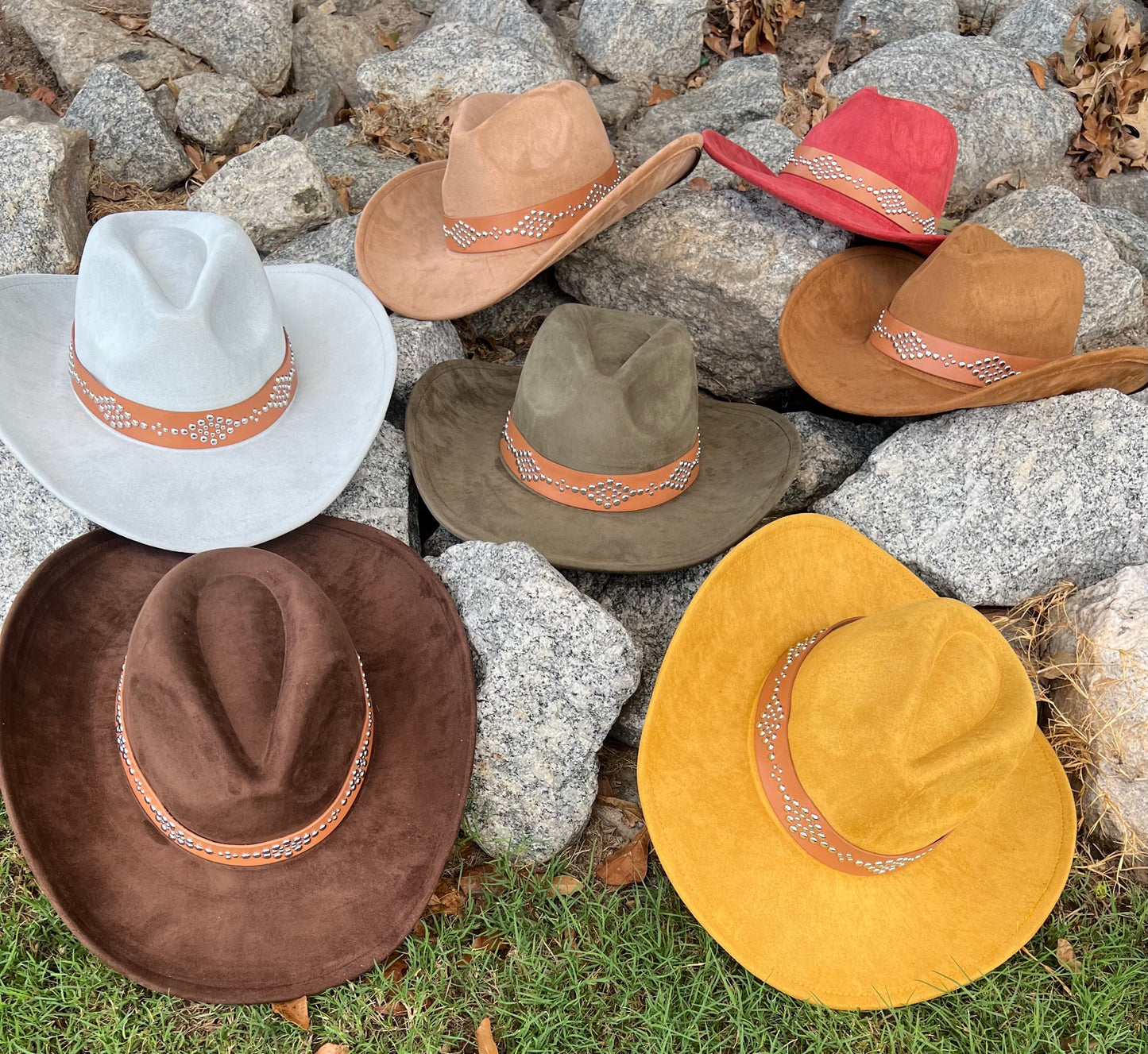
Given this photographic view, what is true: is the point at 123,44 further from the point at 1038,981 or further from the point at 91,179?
the point at 1038,981

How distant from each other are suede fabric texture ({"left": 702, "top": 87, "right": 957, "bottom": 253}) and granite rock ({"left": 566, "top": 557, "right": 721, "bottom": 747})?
130 centimetres

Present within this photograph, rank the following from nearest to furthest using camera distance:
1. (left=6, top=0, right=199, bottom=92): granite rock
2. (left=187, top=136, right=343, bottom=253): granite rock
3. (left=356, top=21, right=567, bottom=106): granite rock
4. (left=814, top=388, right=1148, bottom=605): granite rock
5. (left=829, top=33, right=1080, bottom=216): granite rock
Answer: (left=814, top=388, right=1148, bottom=605): granite rock < (left=187, top=136, right=343, bottom=253): granite rock < (left=829, top=33, right=1080, bottom=216): granite rock < (left=356, top=21, right=567, bottom=106): granite rock < (left=6, top=0, right=199, bottom=92): granite rock

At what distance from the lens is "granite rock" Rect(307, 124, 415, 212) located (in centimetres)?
465

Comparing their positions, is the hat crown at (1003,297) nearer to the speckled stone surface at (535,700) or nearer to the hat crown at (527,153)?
the hat crown at (527,153)

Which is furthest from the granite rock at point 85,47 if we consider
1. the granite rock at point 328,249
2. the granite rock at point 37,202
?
the granite rock at point 328,249

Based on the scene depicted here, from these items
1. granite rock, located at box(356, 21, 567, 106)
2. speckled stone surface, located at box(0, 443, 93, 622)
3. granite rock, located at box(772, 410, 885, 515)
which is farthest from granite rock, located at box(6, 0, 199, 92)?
granite rock, located at box(772, 410, 885, 515)

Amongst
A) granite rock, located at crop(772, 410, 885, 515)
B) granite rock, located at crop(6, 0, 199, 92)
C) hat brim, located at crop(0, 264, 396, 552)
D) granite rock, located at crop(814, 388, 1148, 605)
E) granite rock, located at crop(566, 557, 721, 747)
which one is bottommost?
granite rock, located at crop(566, 557, 721, 747)

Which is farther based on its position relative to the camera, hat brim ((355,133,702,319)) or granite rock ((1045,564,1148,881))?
hat brim ((355,133,702,319))

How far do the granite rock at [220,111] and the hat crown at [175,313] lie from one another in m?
2.45

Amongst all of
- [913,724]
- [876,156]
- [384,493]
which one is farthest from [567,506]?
[876,156]

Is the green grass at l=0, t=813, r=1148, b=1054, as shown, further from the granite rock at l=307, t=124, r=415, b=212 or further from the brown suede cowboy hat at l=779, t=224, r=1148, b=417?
the granite rock at l=307, t=124, r=415, b=212

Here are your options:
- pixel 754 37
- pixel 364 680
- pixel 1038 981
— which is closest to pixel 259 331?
pixel 364 680

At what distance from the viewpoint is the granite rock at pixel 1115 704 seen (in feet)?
9.03

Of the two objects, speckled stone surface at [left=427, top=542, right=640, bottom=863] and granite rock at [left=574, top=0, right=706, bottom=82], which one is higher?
granite rock at [left=574, top=0, right=706, bottom=82]
